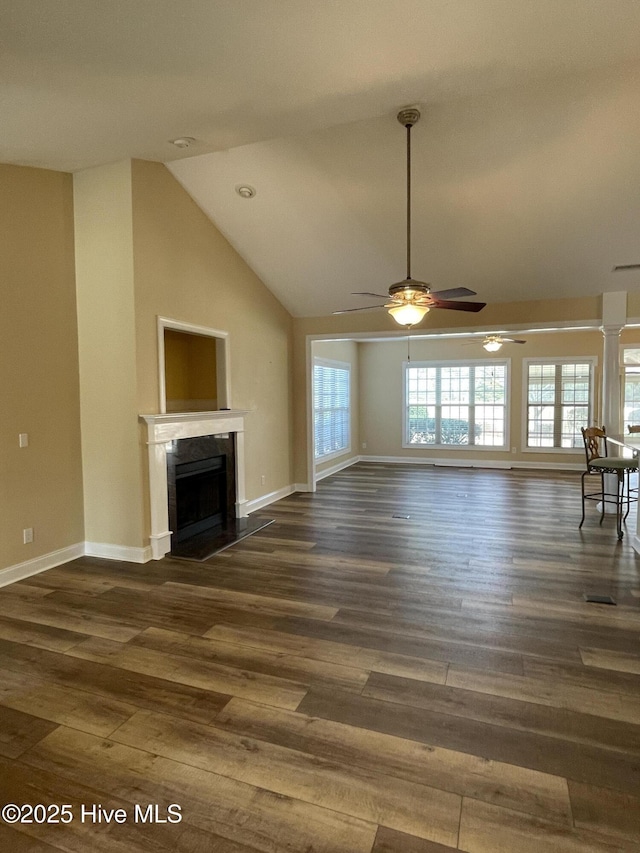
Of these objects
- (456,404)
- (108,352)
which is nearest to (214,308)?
(108,352)

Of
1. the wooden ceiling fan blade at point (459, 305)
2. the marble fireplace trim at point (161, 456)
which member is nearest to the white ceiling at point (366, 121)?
the wooden ceiling fan blade at point (459, 305)

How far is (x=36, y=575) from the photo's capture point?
4.07 m

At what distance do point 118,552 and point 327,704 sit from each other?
2896 millimetres

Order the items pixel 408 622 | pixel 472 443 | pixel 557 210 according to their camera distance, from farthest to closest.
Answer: pixel 472 443, pixel 557 210, pixel 408 622

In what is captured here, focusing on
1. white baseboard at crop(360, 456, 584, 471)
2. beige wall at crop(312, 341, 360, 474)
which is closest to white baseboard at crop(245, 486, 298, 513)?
beige wall at crop(312, 341, 360, 474)

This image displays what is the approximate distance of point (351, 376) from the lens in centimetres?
1047

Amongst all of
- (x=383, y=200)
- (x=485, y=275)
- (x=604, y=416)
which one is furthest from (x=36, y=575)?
(x=604, y=416)

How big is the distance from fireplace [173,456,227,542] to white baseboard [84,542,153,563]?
1.47 feet

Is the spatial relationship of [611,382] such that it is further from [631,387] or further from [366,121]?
[366,121]

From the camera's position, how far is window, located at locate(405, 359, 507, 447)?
10.0 m

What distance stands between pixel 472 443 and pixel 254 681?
337 inches

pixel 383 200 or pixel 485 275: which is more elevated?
pixel 383 200

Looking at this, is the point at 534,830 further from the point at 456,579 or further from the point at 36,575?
the point at 36,575

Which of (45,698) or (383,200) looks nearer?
(45,698)
